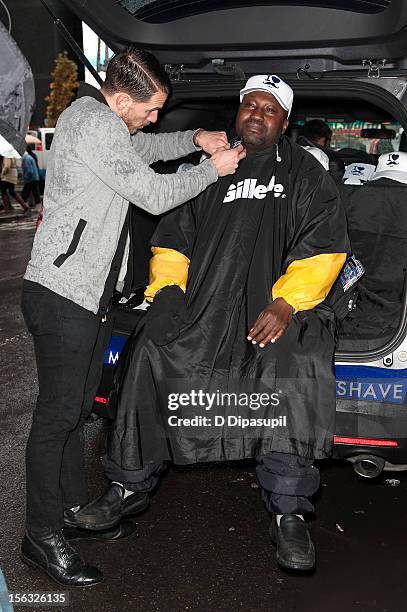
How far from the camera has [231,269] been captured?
11.3ft

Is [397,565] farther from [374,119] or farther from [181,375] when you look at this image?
[374,119]

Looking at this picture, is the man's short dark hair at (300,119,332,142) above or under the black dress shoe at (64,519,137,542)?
above

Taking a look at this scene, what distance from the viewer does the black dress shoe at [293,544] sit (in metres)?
3.12

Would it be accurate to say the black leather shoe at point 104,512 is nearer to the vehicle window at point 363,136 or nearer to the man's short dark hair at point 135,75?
the man's short dark hair at point 135,75

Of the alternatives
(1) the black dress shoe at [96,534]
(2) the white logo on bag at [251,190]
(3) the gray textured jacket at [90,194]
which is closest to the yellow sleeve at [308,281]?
(2) the white logo on bag at [251,190]

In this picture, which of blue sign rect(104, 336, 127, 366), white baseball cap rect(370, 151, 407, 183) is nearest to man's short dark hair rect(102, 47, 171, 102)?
blue sign rect(104, 336, 127, 366)

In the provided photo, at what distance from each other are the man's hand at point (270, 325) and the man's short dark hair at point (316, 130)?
340 cm

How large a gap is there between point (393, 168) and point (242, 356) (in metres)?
1.53

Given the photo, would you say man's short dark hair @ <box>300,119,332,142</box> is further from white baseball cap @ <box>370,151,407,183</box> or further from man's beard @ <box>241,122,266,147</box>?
man's beard @ <box>241,122,266,147</box>

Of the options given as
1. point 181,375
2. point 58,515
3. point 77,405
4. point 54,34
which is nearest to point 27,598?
point 58,515

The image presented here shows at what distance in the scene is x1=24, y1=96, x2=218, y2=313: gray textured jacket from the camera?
290 centimetres

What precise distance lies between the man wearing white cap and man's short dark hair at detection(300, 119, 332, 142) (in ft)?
9.23

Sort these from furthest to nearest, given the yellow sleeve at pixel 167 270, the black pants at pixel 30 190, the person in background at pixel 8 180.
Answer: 1. the black pants at pixel 30 190
2. the person in background at pixel 8 180
3. the yellow sleeve at pixel 167 270

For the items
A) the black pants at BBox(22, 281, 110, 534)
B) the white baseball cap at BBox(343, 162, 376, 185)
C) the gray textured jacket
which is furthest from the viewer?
the white baseball cap at BBox(343, 162, 376, 185)
